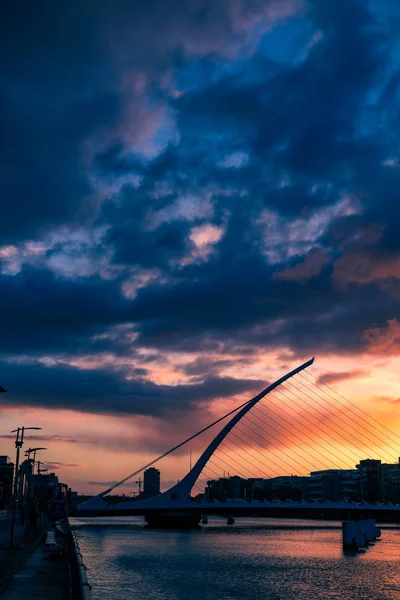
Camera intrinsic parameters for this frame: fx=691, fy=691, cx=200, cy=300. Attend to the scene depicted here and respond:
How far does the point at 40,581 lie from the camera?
2609 cm

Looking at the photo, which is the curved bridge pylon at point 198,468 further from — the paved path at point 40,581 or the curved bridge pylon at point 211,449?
the paved path at point 40,581

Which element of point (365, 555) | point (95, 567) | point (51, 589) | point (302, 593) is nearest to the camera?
point (51, 589)

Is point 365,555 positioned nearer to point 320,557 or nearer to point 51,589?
point 320,557

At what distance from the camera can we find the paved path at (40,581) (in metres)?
22.3

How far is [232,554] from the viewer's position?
72.2 meters

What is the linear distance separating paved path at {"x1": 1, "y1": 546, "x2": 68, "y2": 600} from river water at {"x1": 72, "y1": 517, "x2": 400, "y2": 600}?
7872 millimetres

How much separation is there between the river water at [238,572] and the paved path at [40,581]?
787cm

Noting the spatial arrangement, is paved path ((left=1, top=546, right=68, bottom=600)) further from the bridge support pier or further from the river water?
the bridge support pier

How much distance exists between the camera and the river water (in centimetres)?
4312

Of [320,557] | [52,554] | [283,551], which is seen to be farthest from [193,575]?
[283,551]

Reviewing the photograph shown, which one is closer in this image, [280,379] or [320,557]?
[320,557]

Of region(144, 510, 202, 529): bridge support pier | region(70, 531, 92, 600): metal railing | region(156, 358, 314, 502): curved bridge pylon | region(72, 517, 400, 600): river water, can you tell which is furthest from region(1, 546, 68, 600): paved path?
region(144, 510, 202, 529): bridge support pier

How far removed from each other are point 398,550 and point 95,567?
4479 cm

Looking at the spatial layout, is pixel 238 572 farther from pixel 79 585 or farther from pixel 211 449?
pixel 211 449
